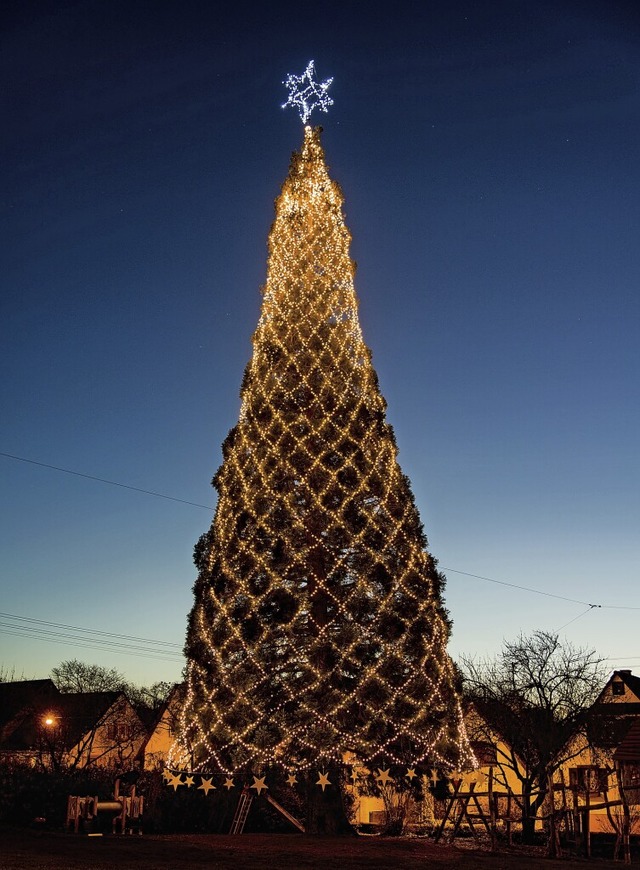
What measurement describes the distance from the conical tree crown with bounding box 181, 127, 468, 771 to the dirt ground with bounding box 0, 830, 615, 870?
1603 millimetres

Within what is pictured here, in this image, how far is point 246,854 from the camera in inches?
542

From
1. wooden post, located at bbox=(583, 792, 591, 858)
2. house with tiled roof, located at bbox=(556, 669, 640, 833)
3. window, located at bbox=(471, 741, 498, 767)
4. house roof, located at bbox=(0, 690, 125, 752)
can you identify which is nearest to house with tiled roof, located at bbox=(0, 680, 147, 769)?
house roof, located at bbox=(0, 690, 125, 752)

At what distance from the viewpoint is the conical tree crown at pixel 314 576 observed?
51.1 feet

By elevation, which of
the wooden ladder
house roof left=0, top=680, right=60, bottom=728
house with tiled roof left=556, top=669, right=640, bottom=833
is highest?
house roof left=0, top=680, right=60, bottom=728

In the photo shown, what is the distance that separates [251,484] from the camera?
1727 centimetres

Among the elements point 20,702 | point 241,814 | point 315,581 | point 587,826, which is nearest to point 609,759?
point 587,826

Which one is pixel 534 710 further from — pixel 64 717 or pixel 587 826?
pixel 64 717

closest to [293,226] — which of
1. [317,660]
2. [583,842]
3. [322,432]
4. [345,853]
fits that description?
[322,432]

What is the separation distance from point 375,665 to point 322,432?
486 cm

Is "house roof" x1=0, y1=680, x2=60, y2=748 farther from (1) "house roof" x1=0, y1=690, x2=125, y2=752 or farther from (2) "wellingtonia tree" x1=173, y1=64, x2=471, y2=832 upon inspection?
(2) "wellingtonia tree" x1=173, y1=64, x2=471, y2=832

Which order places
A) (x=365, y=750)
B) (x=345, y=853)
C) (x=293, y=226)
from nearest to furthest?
(x=345, y=853)
(x=365, y=750)
(x=293, y=226)

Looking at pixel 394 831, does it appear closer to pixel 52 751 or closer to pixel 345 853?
pixel 345 853

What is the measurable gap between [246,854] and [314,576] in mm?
5164

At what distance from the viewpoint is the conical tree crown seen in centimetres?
1558
